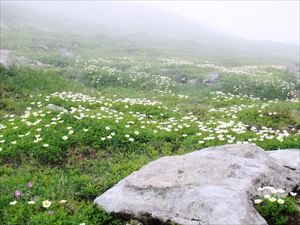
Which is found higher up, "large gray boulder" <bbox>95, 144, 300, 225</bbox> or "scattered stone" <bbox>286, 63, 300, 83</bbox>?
"large gray boulder" <bbox>95, 144, 300, 225</bbox>

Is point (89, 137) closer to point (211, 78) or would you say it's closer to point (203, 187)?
point (203, 187)

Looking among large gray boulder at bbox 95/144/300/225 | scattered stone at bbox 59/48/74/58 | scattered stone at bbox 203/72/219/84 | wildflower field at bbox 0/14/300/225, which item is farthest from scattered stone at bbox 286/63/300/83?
scattered stone at bbox 59/48/74/58

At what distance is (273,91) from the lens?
23.2 m

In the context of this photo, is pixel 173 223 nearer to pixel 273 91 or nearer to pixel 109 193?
pixel 109 193

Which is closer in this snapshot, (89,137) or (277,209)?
(277,209)

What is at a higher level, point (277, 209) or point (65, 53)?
point (277, 209)

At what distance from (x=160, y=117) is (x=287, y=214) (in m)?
8.46

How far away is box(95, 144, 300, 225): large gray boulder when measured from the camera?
6.34m

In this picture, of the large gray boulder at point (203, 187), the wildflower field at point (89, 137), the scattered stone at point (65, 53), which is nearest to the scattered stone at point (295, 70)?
the wildflower field at point (89, 137)

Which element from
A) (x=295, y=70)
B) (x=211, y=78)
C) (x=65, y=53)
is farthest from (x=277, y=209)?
(x=65, y=53)

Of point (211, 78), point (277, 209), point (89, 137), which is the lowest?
point (211, 78)

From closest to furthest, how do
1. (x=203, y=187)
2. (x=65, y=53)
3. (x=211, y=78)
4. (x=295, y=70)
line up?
(x=203, y=187) < (x=211, y=78) < (x=295, y=70) < (x=65, y=53)

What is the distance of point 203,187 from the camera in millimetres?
7012

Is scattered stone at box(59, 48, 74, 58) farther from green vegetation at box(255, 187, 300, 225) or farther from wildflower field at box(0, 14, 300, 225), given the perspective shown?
green vegetation at box(255, 187, 300, 225)
